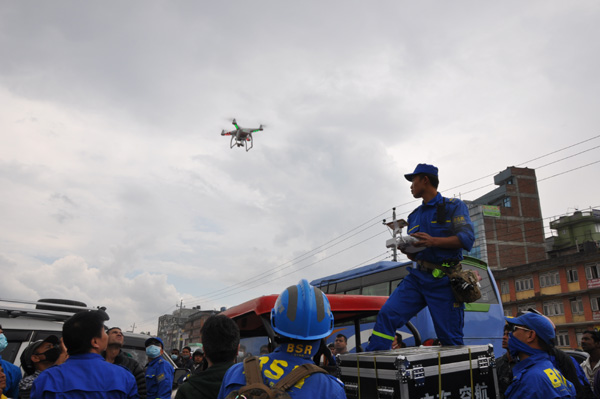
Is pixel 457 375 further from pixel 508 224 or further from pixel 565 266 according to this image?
pixel 508 224

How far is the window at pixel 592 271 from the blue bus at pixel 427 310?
107 feet

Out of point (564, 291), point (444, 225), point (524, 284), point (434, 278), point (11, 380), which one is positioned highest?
point (524, 284)

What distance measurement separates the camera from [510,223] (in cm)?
5706

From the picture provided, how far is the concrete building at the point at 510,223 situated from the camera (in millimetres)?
55631

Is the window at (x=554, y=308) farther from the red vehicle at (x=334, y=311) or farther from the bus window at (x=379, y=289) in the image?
the red vehicle at (x=334, y=311)

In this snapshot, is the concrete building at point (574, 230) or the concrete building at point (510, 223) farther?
the concrete building at point (510, 223)

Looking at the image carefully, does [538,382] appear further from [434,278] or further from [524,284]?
[524,284]

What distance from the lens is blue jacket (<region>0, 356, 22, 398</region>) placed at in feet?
14.1

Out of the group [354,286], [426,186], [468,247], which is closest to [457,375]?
[468,247]

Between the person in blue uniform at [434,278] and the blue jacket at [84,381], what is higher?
the person in blue uniform at [434,278]

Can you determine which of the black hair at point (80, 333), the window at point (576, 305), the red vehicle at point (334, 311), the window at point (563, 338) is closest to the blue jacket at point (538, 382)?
the red vehicle at point (334, 311)

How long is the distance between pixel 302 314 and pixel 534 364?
79.5 inches

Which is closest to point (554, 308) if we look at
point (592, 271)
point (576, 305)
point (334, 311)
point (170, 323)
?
point (576, 305)

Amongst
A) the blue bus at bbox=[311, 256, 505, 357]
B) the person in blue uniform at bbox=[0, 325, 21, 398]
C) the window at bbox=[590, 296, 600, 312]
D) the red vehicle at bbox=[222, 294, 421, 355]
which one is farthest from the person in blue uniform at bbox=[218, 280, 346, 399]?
the window at bbox=[590, 296, 600, 312]
